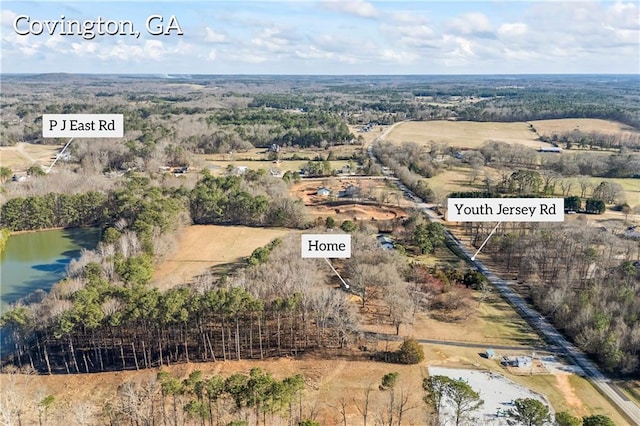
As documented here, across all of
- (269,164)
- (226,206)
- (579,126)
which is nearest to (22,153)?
(269,164)

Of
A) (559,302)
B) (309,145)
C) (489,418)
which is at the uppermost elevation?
(309,145)

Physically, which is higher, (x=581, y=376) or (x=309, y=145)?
(x=309, y=145)

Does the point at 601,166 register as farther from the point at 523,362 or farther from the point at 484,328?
the point at 523,362

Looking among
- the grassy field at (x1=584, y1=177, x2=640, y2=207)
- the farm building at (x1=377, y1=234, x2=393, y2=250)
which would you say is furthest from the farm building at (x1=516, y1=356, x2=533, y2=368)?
the grassy field at (x1=584, y1=177, x2=640, y2=207)

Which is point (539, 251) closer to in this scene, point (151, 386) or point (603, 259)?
point (603, 259)

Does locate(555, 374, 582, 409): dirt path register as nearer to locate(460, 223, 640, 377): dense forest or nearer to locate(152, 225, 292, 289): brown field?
locate(460, 223, 640, 377): dense forest

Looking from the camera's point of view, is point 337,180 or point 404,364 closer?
point 404,364

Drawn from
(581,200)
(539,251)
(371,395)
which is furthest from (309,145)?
(371,395)
